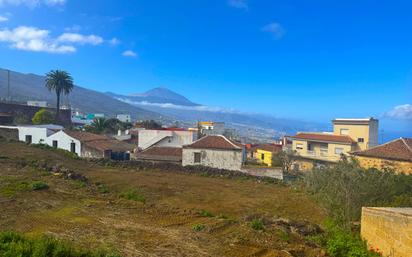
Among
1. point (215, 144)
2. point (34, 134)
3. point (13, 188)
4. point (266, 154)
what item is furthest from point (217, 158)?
point (34, 134)

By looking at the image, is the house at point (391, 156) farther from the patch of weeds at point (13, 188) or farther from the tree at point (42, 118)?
the tree at point (42, 118)

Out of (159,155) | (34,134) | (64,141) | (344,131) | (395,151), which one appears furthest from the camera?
(344,131)

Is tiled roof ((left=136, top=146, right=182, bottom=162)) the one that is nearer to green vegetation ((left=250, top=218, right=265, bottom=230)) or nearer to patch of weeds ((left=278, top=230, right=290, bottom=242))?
green vegetation ((left=250, top=218, right=265, bottom=230))

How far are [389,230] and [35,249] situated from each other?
24.4ft

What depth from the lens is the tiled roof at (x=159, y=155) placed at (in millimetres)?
32281

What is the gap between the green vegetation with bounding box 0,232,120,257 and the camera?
6.33 meters

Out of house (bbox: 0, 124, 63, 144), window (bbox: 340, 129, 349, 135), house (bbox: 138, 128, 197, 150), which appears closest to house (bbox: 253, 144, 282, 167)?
window (bbox: 340, 129, 349, 135)

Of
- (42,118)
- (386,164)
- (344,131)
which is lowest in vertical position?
(386,164)

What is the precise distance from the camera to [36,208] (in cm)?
1137

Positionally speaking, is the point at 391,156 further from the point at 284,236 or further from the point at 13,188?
the point at 13,188

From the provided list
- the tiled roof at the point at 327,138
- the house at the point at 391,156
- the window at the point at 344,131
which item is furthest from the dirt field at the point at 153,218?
the window at the point at 344,131

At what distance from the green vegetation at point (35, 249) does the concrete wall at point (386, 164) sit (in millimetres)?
22328

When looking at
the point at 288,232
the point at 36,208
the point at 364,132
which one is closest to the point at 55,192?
the point at 36,208

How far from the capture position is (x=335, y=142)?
40.0 meters
